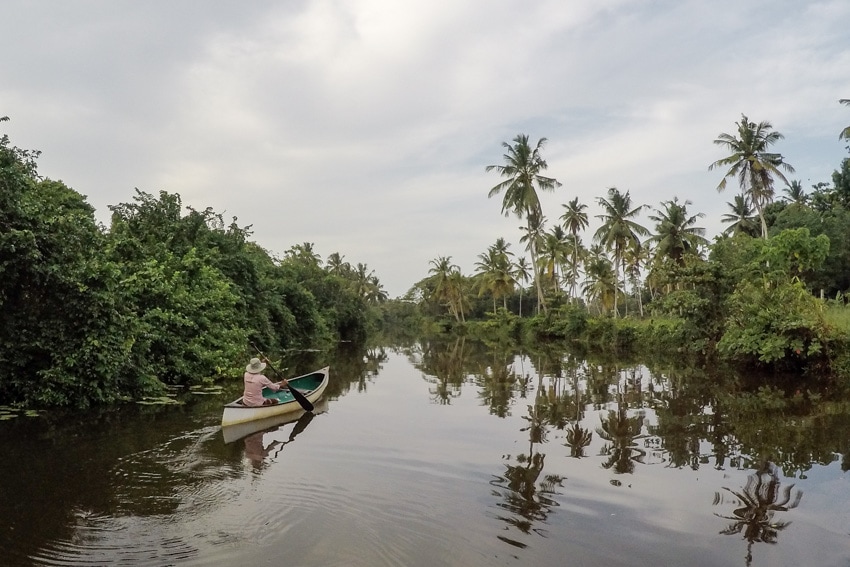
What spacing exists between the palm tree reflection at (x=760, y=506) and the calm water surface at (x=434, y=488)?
27mm

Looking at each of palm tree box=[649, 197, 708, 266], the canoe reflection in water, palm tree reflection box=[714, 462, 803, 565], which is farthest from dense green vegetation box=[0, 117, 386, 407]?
palm tree box=[649, 197, 708, 266]

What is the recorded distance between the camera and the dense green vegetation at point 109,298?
10352 millimetres

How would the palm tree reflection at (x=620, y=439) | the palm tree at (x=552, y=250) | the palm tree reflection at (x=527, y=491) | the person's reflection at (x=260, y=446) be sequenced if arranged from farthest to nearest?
the palm tree at (x=552, y=250) → the person's reflection at (x=260, y=446) → the palm tree reflection at (x=620, y=439) → the palm tree reflection at (x=527, y=491)

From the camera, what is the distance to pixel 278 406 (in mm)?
11086

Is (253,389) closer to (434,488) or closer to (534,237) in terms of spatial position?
(434,488)

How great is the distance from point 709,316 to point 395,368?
1149 cm

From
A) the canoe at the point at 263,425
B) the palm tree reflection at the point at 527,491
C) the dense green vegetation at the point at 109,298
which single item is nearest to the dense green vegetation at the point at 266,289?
the dense green vegetation at the point at 109,298

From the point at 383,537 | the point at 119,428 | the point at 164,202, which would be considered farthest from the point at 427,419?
the point at 164,202

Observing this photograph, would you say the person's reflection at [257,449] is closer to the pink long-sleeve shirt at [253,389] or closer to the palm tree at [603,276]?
the pink long-sleeve shirt at [253,389]

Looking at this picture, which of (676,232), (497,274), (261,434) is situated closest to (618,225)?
(676,232)

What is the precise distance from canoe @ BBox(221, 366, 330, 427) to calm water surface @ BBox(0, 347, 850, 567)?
0.46 meters

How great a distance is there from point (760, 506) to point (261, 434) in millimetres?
7050

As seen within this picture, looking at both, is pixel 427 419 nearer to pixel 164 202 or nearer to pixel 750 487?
pixel 750 487

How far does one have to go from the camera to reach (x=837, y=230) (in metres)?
29.3
